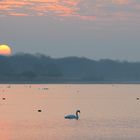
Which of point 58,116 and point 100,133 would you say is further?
point 58,116

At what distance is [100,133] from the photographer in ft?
139

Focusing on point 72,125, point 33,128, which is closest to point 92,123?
point 72,125

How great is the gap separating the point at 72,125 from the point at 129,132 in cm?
695

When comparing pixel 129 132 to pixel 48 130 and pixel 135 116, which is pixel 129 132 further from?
pixel 135 116

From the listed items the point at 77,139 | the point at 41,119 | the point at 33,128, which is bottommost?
the point at 77,139

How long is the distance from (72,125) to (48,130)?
5212mm

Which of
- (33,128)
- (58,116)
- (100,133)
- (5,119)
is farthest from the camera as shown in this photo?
(58,116)

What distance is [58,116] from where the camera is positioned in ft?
191

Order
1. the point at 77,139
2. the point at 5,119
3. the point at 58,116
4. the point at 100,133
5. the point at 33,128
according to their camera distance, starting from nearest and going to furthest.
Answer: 1. the point at 77,139
2. the point at 100,133
3. the point at 33,128
4. the point at 5,119
5. the point at 58,116

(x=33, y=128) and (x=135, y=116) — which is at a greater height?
(x=135, y=116)

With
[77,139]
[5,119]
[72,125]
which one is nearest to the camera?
[77,139]

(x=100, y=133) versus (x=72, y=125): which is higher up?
(x=72, y=125)

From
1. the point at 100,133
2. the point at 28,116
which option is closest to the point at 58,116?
the point at 28,116

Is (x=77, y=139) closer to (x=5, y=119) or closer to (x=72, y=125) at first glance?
(x=72, y=125)
